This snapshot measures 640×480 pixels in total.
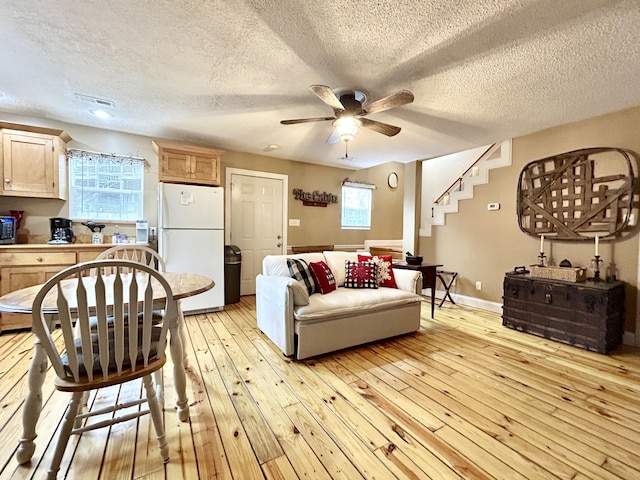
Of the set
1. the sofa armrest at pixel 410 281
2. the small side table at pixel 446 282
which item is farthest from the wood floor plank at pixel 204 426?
the small side table at pixel 446 282

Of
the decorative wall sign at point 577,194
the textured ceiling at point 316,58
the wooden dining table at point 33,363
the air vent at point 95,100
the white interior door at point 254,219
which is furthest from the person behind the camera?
the white interior door at point 254,219

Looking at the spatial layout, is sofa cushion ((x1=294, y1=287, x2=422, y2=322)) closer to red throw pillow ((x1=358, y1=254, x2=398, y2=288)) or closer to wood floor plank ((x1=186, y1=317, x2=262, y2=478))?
red throw pillow ((x1=358, y1=254, x2=398, y2=288))

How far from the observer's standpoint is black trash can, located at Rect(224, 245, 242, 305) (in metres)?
4.23

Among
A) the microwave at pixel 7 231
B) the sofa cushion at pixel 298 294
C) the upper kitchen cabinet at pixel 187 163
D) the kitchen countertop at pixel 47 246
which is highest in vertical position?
the upper kitchen cabinet at pixel 187 163

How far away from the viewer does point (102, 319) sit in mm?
1236

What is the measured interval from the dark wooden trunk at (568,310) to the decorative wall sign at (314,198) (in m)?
3.20

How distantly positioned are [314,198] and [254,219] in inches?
47.6

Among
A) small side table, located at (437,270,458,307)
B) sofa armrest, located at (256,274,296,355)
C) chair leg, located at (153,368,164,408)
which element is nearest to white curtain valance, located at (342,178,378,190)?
small side table, located at (437,270,458,307)

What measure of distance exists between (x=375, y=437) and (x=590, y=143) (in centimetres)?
373

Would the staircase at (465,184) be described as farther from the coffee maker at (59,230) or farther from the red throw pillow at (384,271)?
the coffee maker at (59,230)

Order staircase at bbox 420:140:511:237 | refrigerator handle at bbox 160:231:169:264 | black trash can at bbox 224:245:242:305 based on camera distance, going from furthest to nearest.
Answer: black trash can at bbox 224:245:242:305, staircase at bbox 420:140:511:237, refrigerator handle at bbox 160:231:169:264

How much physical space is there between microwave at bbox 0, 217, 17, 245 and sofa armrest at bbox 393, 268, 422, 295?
4275mm

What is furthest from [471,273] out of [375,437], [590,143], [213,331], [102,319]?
[102,319]

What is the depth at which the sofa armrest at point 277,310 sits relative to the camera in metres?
2.43
